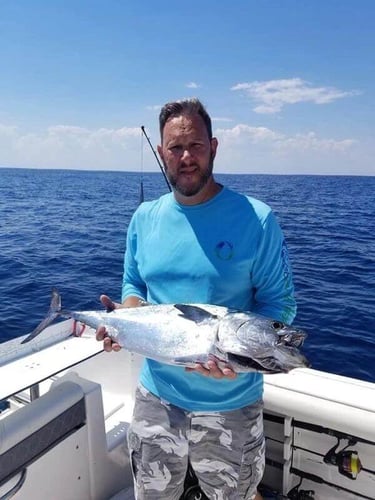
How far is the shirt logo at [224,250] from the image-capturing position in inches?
88.6

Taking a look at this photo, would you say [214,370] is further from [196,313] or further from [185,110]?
[185,110]

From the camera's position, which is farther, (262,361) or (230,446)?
(230,446)

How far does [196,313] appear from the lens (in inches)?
84.4

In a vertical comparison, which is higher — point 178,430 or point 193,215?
point 193,215

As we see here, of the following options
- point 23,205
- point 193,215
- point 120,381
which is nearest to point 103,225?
point 23,205

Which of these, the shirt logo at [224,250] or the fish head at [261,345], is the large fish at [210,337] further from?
the shirt logo at [224,250]

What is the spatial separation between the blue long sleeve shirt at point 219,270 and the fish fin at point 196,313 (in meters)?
0.18

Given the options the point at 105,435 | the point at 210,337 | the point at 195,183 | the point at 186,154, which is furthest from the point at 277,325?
the point at 105,435

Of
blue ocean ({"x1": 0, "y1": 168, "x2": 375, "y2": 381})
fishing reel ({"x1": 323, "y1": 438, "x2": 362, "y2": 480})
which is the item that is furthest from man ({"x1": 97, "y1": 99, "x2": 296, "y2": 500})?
blue ocean ({"x1": 0, "y1": 168, "x2": 375, "y2": 381})

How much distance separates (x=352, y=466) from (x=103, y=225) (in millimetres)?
22304

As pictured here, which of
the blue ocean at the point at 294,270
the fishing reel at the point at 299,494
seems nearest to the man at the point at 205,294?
the fishing reel at the point at 299,494

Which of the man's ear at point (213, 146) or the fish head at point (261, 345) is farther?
the man's ear at point (213, 146)

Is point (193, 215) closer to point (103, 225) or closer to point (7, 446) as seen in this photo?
point (7, 446)

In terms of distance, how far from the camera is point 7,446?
2.24 metres
